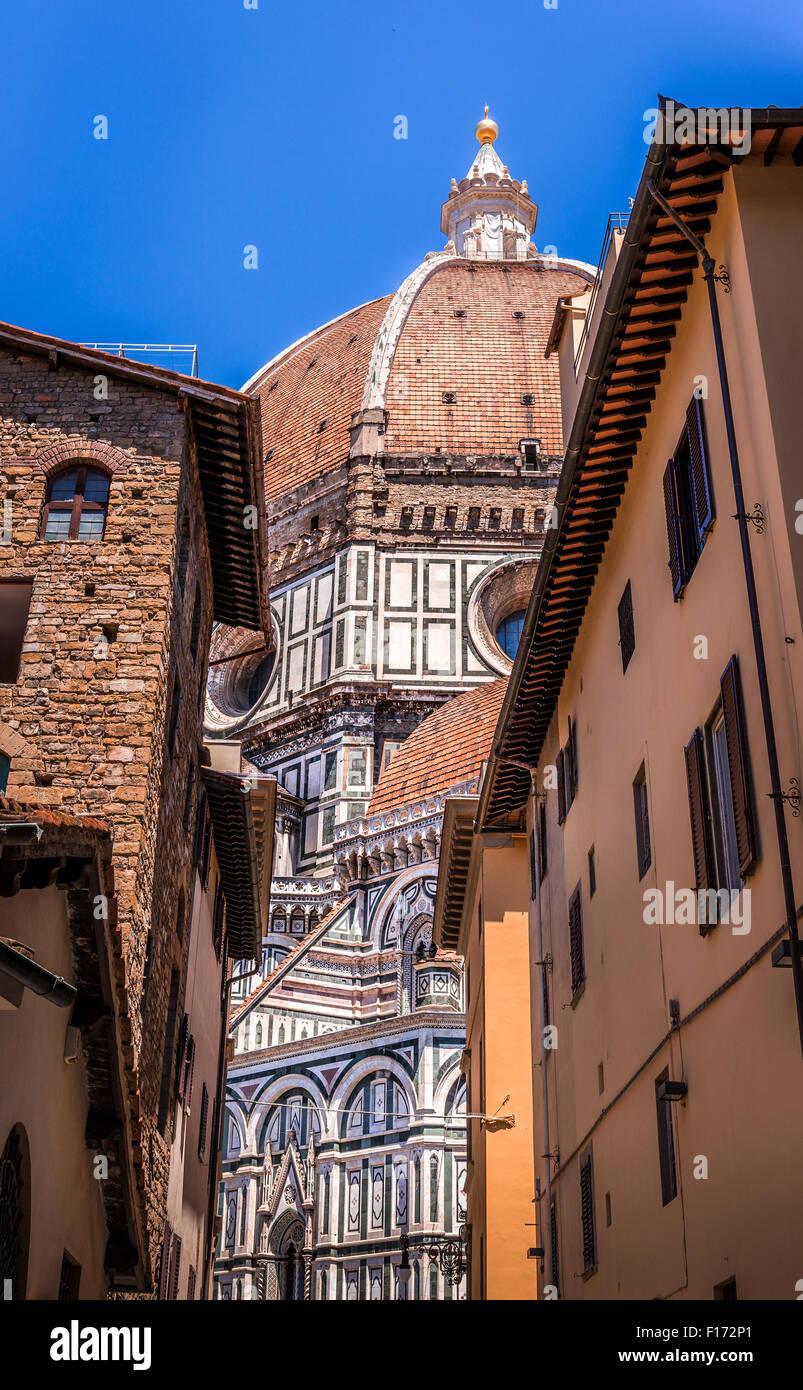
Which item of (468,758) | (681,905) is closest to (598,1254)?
(681,905)

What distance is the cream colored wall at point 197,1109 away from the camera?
1981 cm

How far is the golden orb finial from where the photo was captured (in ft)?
274

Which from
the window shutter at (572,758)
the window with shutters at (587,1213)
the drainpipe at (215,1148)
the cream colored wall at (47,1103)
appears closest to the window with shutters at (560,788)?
the window shutter at (572,758)

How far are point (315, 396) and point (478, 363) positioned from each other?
24.3ft

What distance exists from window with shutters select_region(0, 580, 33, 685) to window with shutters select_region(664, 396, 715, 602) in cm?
752

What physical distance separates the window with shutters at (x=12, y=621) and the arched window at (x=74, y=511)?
0.66 m

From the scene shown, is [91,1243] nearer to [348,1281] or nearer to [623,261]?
[623,261]

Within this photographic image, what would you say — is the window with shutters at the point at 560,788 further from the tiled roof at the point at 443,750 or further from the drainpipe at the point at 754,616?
the tiled roof at the point at 443,750

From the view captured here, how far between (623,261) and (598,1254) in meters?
8.69

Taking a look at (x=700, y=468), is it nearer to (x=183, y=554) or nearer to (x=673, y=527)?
(x=673, y=527)

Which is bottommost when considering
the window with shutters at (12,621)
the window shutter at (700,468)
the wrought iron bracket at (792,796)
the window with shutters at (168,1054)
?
the wrought iron bracket at (792,796)

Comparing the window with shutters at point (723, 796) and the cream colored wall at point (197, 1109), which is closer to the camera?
the window with shutters at point (723, 796)
